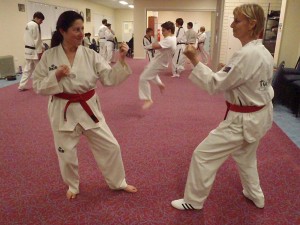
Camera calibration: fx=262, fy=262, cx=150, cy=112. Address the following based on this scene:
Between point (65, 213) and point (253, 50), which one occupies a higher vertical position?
point (253, 50)

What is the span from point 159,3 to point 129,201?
1095 centimetres

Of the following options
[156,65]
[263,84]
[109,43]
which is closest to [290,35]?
[156,65]

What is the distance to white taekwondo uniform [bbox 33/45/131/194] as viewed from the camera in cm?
171

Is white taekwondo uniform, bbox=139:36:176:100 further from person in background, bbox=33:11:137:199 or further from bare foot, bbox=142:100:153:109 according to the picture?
person in background, bbox=33:11:137:199

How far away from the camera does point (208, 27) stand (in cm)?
1552

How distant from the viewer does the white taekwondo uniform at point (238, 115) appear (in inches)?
59.4

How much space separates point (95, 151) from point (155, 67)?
2869mm

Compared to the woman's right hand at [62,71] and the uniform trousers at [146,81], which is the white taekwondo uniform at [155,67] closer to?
the uniform trousers at [146,81]

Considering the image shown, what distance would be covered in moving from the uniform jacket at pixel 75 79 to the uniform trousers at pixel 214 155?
733 mm

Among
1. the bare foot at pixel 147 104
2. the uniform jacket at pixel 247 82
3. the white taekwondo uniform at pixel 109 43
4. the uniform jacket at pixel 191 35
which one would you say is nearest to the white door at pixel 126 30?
the white taekwondo uniform at pixel 109 43

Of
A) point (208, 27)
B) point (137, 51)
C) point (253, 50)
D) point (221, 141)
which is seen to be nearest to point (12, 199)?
point (221, 141)

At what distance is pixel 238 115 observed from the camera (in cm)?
165

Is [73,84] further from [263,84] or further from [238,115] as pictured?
[263,84]

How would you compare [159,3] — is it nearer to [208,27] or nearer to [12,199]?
[208,27]
